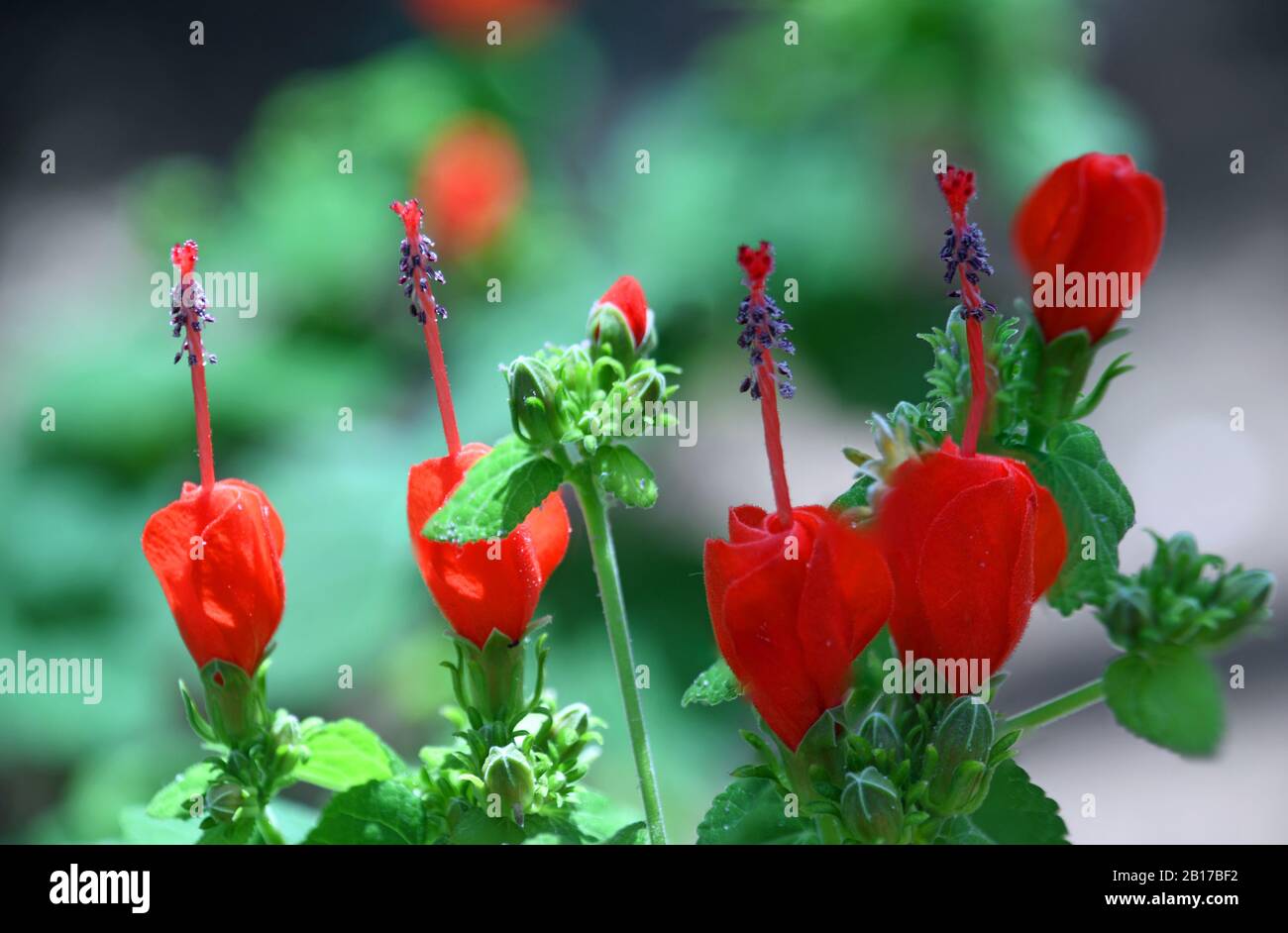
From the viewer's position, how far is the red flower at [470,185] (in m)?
2.00

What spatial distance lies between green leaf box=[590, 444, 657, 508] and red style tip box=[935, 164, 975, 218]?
164mm

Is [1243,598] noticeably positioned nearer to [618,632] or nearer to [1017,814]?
[1017,814]

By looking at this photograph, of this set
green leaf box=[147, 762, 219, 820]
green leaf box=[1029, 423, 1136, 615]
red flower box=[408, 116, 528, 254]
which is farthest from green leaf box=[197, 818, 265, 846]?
red flower box=[408, 116, 528, 254]

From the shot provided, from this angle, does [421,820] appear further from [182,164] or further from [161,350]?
[182,164]

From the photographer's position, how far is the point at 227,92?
3072mm

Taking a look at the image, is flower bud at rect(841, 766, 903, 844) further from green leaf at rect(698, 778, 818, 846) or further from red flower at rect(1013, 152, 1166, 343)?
red flower at rect(1013, 152, 1166, 343)

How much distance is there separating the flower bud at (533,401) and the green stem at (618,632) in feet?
0.09

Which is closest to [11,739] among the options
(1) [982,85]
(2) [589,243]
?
(2) [589,243]

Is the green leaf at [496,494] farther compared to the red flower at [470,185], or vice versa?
the red flower at [470,185]

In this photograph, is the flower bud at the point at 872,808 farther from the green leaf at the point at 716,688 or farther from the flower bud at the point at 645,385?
the flower bud at the point at 645,385

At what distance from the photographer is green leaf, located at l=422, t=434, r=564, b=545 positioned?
538 mm

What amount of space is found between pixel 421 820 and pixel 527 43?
6.51 feet

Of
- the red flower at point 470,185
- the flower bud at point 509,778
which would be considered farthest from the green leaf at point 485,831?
the red flower at point 470,185

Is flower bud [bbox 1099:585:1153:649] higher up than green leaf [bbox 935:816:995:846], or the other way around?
flower bud [bbox 1099:585:1153:649]
